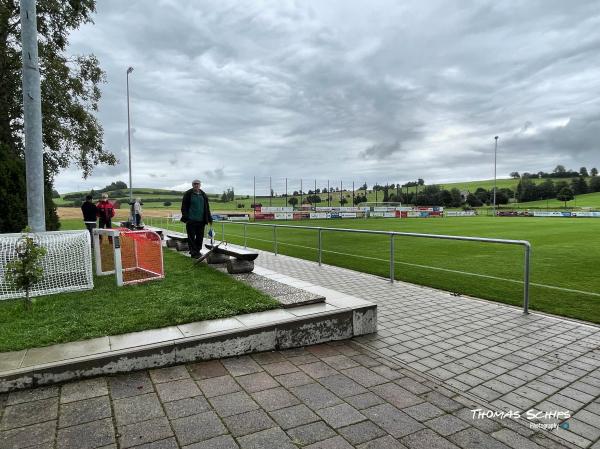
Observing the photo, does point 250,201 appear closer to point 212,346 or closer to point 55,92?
point 55,92

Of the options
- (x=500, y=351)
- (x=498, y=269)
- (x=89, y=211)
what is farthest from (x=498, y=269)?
(x=89, y=211)

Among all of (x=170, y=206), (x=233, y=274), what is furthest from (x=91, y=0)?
(x=170, y=206)

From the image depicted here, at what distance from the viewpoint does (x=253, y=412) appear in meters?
2.92

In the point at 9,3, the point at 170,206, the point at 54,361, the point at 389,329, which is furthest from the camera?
the point at 170,206

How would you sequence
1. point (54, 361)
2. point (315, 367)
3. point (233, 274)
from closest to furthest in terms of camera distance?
point (54, 361)
point (315, 367)
point (233, 274)

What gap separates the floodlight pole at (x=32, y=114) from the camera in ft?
19.6

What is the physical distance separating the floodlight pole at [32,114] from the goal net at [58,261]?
393 millimetres

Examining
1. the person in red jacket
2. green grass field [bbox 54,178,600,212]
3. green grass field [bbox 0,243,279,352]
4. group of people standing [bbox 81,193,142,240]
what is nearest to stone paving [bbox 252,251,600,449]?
green grass field [bbox 0,243,279,352]

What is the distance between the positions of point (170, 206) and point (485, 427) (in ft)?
267

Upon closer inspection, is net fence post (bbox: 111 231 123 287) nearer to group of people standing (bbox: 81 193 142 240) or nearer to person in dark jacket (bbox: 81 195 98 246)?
group of people standing (bbox: 81 193 142 240)

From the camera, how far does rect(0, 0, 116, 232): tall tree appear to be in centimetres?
1374

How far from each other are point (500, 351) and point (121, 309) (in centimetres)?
435

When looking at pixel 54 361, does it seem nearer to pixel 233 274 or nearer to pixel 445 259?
pixel 233 274

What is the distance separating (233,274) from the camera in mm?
7090
